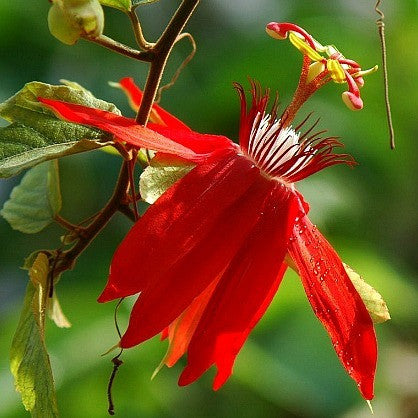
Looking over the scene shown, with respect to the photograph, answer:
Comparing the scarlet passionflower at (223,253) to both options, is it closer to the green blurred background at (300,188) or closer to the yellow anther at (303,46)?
the yellow anther at (303,46)

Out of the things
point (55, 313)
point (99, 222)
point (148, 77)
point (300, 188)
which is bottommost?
point (300, 188)

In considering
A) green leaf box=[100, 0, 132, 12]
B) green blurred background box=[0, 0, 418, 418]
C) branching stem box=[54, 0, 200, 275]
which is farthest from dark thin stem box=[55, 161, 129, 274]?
green blurred background box=[0, 0, 418, 418]

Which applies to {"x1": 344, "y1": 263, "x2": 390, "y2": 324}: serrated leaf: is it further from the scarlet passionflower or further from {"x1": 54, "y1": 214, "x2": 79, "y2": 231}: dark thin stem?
{"x1": 54, "y1": 214, "x2": 79, "y2": 231}: dark thin stem

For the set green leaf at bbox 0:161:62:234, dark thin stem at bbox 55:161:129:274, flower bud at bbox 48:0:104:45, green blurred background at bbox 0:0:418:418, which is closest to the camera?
flower bud at bbox 48:0:104:45

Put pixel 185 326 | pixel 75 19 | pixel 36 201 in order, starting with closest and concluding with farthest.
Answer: pixel 75 19, pixel 185 326, pixel 36 201

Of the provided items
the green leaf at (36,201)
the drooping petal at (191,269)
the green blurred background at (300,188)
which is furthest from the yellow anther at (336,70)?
the green blurred background at (300,188)

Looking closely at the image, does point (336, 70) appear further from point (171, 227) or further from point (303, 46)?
point (171, 227)

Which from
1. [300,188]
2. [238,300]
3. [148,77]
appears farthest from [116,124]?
[300,188]
